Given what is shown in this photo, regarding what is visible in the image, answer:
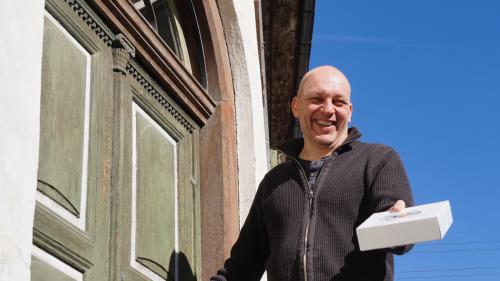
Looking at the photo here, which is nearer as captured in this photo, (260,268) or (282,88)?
(260,268)

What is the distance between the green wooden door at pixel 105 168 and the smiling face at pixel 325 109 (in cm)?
83

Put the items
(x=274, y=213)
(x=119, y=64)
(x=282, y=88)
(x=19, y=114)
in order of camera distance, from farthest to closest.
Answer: (x=282, y=88) < (x=119, y=64) < (x=274, y=213) < (x=19, y=114)

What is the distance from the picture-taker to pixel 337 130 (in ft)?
11.1

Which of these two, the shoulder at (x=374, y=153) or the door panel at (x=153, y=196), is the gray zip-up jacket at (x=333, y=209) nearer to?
the shoulder at (x=374, y=153)

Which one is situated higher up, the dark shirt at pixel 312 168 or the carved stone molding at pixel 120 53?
the carved stone molding at pixel 120 53

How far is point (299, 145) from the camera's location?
3.56 m

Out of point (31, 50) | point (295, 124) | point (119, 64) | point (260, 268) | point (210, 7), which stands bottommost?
point (260, 268)

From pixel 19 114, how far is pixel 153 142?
159 centimetres

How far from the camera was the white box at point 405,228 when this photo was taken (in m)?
2.66

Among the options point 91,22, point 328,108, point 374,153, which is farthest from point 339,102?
point 91,22

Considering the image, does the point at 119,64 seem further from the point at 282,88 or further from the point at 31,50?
the point at 282,88

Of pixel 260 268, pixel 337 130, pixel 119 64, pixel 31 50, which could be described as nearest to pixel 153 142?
pixel 119 64

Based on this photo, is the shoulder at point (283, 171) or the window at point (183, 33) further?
the window at point (183, 33)

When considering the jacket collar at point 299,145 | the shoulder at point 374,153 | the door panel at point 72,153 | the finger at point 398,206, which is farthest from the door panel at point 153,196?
the finger at point 398,206
